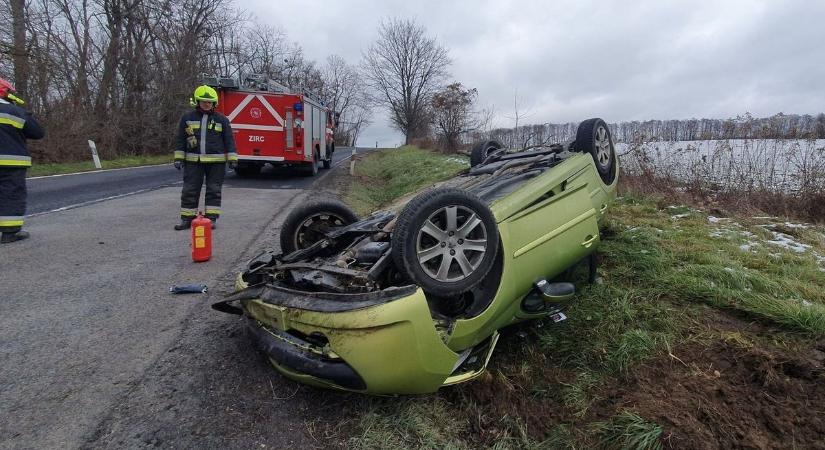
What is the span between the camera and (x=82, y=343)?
2535 millimetres

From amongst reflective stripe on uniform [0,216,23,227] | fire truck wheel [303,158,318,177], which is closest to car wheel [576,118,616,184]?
reflective stripe on uniform [0,216,23,227]

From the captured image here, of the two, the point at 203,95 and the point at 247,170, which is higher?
the point at 203,95

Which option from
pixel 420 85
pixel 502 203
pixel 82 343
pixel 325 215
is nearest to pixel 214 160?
pixel 325 215

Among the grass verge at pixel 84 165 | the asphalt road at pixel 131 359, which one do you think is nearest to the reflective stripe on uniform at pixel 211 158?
the asphalt road at pixel 131 359

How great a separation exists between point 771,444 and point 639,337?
82 centimetres

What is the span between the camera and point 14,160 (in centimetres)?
468

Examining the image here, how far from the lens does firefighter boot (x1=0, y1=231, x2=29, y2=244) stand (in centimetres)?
451

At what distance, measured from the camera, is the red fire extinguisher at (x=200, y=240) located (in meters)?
4.06

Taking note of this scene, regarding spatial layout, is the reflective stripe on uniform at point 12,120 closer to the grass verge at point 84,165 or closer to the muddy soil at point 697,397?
the muddy soil at point 697,397

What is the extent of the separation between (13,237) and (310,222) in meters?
3.55

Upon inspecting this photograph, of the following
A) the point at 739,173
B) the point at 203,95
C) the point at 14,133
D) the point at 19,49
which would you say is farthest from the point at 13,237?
the point at 19,49

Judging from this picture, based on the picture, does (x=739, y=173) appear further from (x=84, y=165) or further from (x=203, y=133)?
(x=84, y=165)

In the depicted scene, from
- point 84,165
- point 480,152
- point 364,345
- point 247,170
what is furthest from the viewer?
point 84,165

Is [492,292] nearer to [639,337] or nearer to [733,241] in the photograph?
[639,337]
